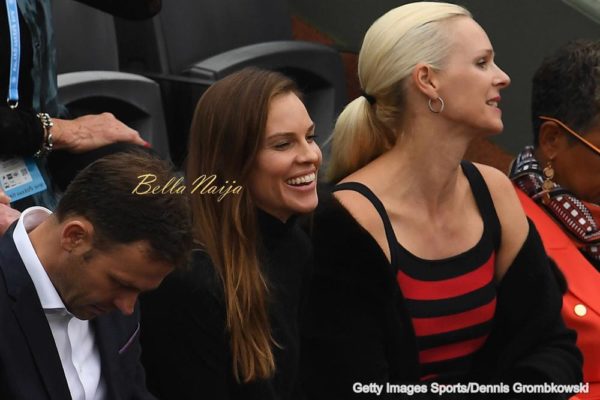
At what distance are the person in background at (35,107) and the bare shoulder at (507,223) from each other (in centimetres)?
71

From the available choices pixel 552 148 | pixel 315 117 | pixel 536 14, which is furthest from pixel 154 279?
pixel 536 14

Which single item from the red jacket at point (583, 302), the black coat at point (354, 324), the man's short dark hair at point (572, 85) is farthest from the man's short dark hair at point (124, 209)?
the man's short dark hair at point (572, 85)

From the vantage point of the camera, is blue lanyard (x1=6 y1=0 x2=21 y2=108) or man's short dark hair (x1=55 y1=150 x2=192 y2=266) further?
blue lanyard (x1=6 y1=0 x2=21 y2=108)

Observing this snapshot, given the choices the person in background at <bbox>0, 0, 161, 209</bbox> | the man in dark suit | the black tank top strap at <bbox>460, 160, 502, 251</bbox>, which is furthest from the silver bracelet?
the black tank top strap at <bbox>460, 160, 502, 251</bbox>

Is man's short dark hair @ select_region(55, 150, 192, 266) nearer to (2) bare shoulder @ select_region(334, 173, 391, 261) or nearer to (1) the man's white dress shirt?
(1) the man's white dress shirt

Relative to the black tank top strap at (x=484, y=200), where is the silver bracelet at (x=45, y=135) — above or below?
above

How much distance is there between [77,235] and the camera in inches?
63.4

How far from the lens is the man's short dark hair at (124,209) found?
63.5 inches

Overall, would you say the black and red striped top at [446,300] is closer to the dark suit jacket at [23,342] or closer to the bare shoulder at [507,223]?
the bare shoulder at [507,223]

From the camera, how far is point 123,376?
176 centimetres

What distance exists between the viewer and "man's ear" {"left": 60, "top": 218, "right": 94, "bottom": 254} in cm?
160

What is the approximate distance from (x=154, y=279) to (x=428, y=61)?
740 millimetres

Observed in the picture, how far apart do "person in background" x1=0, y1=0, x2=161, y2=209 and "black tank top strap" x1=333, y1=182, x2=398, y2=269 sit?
1.36ft

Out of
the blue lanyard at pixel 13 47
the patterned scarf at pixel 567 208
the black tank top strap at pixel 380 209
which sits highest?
the blue lanyard at pixel 13 47
